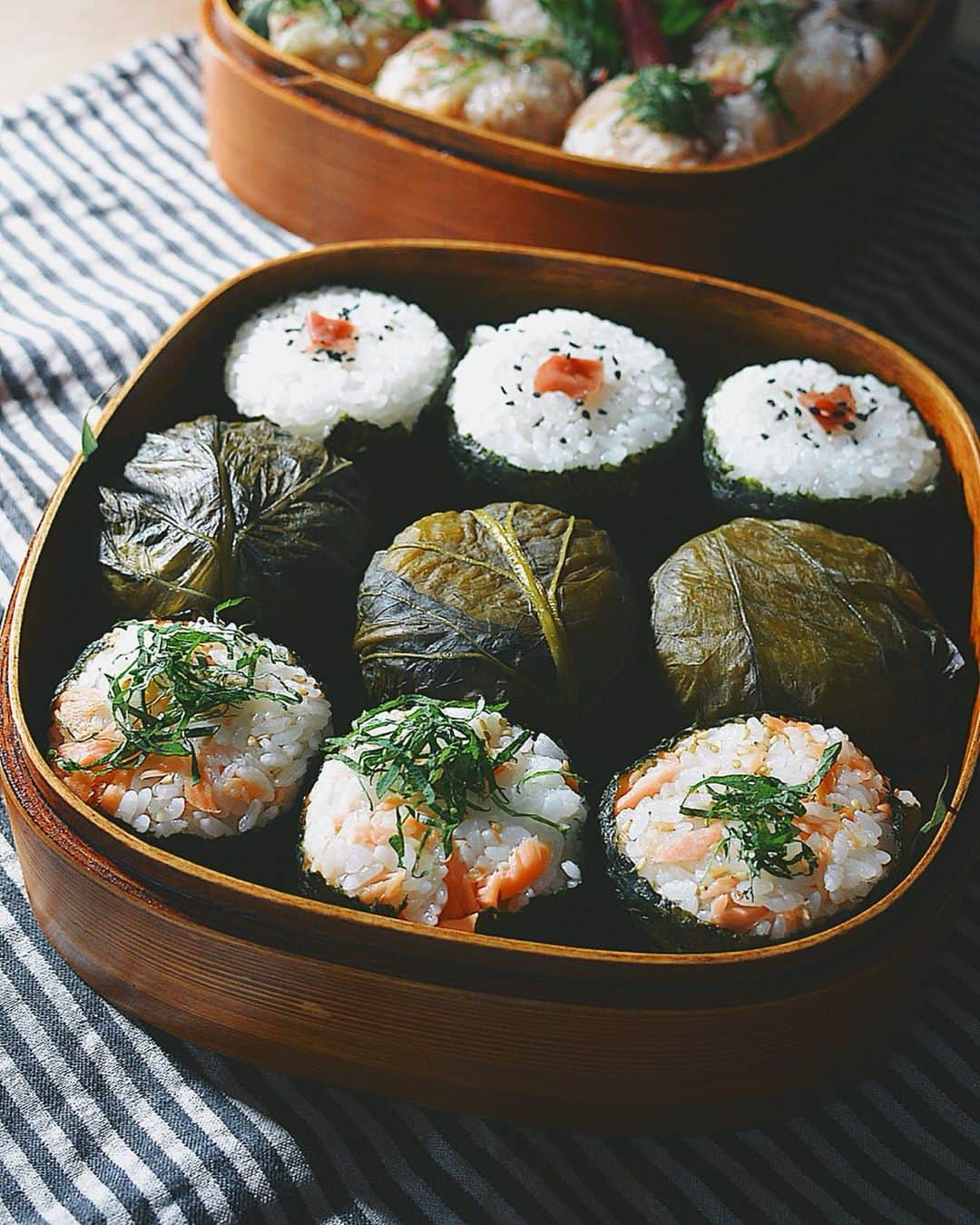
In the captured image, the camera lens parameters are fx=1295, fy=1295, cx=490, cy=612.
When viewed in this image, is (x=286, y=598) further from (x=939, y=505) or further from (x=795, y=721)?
(x=939, y=505)

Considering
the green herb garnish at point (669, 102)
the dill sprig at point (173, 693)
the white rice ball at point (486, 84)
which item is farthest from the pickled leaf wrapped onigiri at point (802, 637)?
the white rice ball at point (486, 84)

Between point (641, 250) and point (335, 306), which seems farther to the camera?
point (641, 250)

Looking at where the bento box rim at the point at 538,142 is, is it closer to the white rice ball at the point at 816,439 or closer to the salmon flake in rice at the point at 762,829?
the white rice ball at the point at 816,439

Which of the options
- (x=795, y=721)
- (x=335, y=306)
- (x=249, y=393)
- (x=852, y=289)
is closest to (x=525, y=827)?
(x=795, y=721)

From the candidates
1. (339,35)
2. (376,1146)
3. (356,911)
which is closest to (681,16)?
(339,35)

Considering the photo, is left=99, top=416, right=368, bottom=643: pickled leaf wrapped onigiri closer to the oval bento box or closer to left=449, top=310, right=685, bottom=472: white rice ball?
the oval bento box

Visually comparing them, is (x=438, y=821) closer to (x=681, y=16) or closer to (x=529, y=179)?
(x=529, y=179)

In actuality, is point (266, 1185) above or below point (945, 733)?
below

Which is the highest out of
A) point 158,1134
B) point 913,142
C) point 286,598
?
point 913,142
